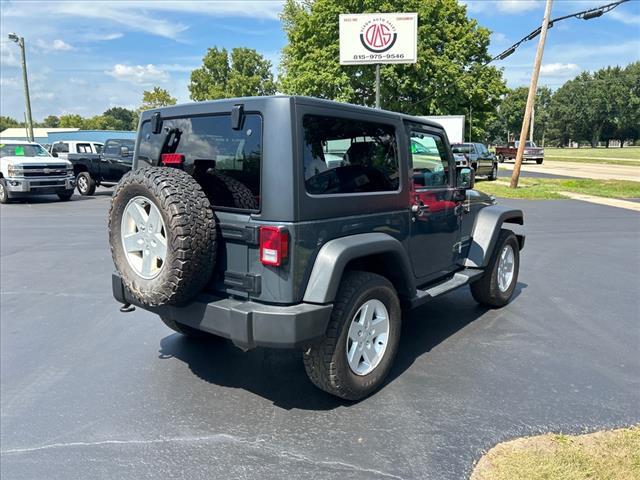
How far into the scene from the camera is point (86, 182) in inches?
697

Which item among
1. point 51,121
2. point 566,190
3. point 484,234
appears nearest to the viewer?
point 484,234

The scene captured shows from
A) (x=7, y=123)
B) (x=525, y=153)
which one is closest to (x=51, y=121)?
(x=7, y=123)

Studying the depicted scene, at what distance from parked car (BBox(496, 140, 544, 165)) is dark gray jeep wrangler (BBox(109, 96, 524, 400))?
3951 cm

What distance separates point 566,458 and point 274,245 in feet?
6.44

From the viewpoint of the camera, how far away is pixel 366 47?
1983 centimetres

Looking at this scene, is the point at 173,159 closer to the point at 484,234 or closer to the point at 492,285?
the point at 484,234

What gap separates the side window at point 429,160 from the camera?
13.1ft

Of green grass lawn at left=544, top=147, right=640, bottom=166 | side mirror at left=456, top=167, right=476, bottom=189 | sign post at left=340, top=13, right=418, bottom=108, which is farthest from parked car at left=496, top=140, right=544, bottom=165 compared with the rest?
side mirror at left=456, top=167, right=476, bottom=189

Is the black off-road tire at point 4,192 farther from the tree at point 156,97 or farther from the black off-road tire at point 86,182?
the tree at point 156,97

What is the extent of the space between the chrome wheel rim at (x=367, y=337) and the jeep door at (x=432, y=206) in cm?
65

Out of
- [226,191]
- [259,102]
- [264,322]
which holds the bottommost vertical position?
[264,322]

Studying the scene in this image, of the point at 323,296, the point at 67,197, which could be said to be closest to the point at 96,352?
the point at 323,296

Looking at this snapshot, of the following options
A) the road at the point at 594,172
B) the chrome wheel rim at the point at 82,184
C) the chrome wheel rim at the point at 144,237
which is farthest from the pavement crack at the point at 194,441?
the road at the point at 594,172

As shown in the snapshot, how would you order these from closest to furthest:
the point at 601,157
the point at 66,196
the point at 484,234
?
the point at 484,234 → the point at 66,196 → the point at 601,157
